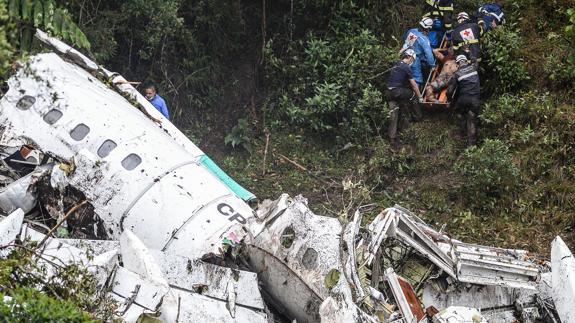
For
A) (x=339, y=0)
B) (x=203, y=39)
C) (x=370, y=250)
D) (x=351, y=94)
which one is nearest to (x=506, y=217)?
(x=351, y=94)

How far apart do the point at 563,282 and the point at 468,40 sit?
18.6ft

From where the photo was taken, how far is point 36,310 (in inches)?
240

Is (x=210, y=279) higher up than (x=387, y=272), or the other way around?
(x=210, y=279)

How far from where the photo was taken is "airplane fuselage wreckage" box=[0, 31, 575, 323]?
747cm

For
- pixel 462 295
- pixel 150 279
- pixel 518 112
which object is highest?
pixel 150 279

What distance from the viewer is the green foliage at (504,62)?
12672mm

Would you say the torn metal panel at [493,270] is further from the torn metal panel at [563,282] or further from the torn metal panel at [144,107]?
the torn metal panel at [144,107]

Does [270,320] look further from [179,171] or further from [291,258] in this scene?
[179,171]

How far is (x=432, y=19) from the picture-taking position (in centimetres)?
1345

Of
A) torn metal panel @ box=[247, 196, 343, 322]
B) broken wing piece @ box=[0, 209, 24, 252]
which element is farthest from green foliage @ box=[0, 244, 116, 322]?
torn metal panel @ box=[247, 196, 343, 322]

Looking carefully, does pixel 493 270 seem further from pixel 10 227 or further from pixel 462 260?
pixel 10 227

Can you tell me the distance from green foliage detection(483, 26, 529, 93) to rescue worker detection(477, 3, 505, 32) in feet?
1.00

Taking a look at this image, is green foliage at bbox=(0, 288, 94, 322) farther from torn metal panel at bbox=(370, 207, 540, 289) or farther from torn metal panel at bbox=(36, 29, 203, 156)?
torn metal panel at bbox=(36, 29, 203, 156)

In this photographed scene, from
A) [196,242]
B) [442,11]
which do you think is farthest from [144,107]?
[442,11]
